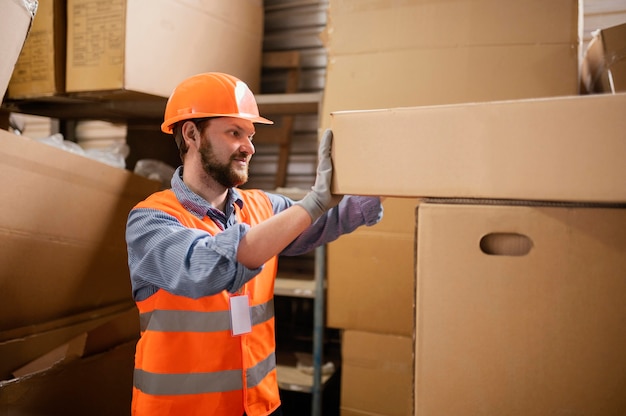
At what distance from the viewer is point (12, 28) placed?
49.5 inches

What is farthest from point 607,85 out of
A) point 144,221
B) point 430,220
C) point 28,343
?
point 28,343

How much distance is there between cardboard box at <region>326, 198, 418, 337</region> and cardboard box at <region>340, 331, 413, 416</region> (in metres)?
0.06

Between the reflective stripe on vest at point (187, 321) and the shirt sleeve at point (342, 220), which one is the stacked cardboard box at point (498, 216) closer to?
the shirt sleeve at point (342, 220)

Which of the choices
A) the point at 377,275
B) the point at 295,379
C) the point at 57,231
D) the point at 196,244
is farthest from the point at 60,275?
the point at 377,275

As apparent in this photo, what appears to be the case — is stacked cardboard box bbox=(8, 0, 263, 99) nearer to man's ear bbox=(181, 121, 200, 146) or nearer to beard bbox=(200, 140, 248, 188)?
man's ear bbox=(181, 121, 200, 146)

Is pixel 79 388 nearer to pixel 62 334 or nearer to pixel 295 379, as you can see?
pixel 62 334

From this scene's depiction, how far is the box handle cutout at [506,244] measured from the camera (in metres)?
0.84

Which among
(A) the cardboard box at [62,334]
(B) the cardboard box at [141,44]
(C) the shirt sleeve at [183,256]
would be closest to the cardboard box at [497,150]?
(C) the shirt sleeve at [183,256]

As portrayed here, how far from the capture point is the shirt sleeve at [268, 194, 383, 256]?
1403 mm

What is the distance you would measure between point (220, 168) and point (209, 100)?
229 mm

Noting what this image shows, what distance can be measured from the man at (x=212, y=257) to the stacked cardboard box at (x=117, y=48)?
1.76ft

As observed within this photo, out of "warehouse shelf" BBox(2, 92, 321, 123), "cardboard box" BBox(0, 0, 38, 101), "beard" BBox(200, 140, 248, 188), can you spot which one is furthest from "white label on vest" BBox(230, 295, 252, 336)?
"warehouse shelf" BBox(2, 92, 321, 123)

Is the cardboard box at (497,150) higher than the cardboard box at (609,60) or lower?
lower

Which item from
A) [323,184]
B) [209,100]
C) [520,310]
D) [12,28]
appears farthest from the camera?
[209,100]
